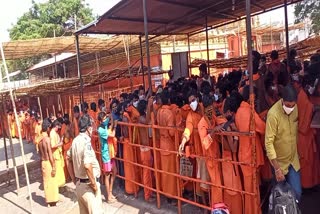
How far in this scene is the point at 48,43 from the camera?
392 inches

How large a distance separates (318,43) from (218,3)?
17.6ft

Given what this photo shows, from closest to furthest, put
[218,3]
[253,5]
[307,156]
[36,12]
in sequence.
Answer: [307,156]
[218,3]
[253,5]
[36,12]

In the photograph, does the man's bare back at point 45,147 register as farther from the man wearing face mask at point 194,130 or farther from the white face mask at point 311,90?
the white face mask at point 311,90

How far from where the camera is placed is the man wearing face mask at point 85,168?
464cm

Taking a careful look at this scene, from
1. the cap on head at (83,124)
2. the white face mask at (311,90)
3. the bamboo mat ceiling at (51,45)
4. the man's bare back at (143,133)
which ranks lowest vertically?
the man's bare back at (143,133)

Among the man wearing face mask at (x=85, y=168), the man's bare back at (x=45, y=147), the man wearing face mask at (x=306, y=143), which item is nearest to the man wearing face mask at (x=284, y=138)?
the man wearing face mask at (x=306, y=143)

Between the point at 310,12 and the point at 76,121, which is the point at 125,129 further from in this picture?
the point at 310,12

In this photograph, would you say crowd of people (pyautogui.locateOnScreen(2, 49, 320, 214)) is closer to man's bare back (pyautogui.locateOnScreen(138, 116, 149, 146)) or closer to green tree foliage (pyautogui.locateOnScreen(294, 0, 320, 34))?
man's bare back (pyautogui.locateOnScreen(138, 116, 149, 146))

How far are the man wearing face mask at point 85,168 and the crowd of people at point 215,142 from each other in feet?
0.05

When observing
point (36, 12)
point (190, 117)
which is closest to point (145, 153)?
point (190, 117)

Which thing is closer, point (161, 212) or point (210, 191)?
Result: point (210, 191)

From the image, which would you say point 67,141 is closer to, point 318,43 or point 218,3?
point 218,3

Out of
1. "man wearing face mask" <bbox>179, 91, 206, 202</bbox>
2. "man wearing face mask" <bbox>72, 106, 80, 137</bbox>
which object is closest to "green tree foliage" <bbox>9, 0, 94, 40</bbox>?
"man wearing face mask" <bbox>72, 106, 80, 137</bbox>

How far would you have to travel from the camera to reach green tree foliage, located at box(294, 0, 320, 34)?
19691mm
